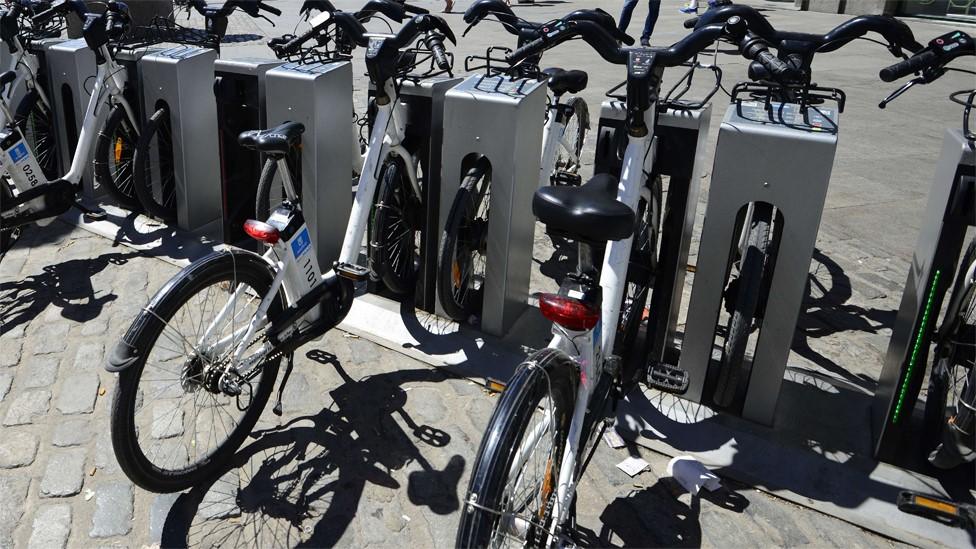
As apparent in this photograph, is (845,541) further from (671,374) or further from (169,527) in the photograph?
(169,527)

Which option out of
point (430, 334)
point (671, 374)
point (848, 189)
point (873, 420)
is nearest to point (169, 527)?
point (430, 334)

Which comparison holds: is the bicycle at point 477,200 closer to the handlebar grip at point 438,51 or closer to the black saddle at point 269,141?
the handlebar grip at point 438,51

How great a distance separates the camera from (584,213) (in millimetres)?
2379

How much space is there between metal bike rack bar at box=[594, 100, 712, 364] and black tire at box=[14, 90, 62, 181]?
4.66 m

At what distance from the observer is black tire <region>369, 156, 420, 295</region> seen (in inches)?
164

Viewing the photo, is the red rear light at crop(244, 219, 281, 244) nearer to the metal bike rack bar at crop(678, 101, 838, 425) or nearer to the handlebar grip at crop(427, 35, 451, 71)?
the handlebar grip at crop(427, 35, 451, 71)

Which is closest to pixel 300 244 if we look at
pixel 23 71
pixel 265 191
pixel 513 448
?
pixel 265 191

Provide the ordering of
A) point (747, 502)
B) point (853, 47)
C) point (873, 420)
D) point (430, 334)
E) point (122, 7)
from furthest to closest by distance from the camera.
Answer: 1. point (853, 47)
2. point (122, 7)
3. point (430, 334)
4. point (873, 420)
5. point (747, 502)

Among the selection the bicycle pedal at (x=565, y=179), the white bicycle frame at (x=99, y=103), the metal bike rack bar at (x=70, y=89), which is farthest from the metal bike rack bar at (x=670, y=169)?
the metal bike rack bar at (x=70, y=89)

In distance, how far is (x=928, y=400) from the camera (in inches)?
135

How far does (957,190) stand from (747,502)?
1431 millimetres

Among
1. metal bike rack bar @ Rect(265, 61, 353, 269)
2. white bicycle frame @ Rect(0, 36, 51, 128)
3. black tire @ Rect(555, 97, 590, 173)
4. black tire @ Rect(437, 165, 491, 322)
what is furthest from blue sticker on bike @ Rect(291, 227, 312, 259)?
white bicycle frame @ Rect(0, 36, 51, 128)

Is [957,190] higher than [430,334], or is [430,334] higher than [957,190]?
[957,190]

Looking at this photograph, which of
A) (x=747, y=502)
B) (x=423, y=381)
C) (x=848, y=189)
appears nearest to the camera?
(x=747, y=502)
